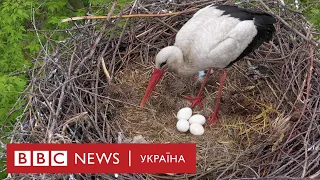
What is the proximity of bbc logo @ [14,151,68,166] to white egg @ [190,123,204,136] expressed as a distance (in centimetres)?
120

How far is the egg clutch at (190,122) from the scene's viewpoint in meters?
3.71

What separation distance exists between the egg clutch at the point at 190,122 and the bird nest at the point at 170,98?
0.08 meters

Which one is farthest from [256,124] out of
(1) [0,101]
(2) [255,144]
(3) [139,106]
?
(1) [0,101]

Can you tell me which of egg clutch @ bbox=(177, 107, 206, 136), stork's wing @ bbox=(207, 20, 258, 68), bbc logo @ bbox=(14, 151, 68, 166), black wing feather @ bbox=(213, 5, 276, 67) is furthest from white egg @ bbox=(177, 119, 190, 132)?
bbc logo @ bbox=(14, 151, 68, 166)

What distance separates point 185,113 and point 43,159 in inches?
54.0

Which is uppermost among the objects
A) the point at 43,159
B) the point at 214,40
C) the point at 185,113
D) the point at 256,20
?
the point at 256,20

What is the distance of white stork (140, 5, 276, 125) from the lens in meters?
3.39

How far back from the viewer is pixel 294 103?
3609 mm

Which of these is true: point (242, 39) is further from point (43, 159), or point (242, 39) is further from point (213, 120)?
point (43, 159)

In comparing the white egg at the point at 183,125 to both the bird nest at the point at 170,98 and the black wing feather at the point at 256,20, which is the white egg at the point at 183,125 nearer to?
the bird nest at the point at 170,98

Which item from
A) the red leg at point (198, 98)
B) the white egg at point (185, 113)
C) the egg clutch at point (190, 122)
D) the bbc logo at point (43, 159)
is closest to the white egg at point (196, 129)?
the egg clutch at point (190, 122)

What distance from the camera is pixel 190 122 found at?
3809 mm

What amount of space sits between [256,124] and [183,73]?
0.85 m

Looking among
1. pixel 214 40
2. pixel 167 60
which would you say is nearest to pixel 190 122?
pixel 167 60
